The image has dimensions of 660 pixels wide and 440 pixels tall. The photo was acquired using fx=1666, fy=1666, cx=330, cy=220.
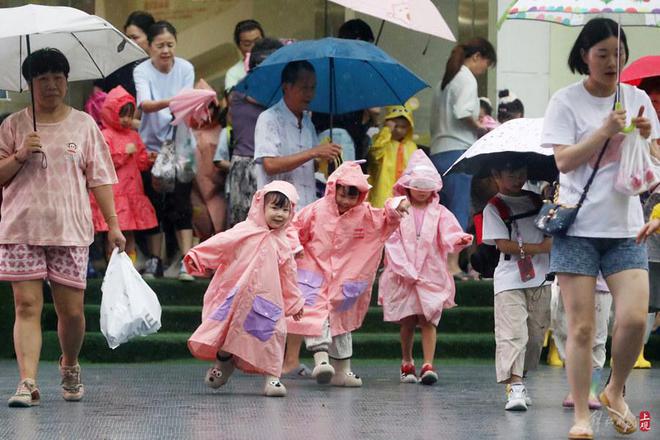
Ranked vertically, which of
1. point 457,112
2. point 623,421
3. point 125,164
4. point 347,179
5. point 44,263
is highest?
point 457,112

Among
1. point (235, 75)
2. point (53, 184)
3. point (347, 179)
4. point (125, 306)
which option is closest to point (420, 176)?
point (347, 179)

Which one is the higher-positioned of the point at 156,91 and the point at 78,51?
the point at 78,51

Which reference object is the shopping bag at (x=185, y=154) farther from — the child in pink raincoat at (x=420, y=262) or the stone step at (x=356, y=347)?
the child in pink raincoat at (x=420, y=262)

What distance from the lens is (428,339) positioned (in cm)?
1271

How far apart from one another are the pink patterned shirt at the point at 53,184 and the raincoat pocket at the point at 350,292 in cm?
230

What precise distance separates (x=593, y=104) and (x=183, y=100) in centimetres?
624

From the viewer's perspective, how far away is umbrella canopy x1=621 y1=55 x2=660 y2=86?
11.1 m

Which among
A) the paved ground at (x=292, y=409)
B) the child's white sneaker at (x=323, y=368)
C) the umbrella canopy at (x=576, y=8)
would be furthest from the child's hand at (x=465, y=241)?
the umbrella canopy at (x=576, y=8)

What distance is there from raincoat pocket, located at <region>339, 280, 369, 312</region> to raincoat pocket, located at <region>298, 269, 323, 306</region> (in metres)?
0.19

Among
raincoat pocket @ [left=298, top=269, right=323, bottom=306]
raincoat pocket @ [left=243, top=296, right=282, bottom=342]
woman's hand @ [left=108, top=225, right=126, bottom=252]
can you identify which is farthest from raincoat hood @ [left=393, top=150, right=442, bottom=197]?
woman's hand @ [left=108, top=225, right=126, bottom=252]

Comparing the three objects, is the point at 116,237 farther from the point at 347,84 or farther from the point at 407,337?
the point at 347,84

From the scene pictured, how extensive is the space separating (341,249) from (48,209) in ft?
8.68

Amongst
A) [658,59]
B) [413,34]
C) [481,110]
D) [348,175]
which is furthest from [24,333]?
[413,34]

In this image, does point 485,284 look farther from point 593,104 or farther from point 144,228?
point 593,104
